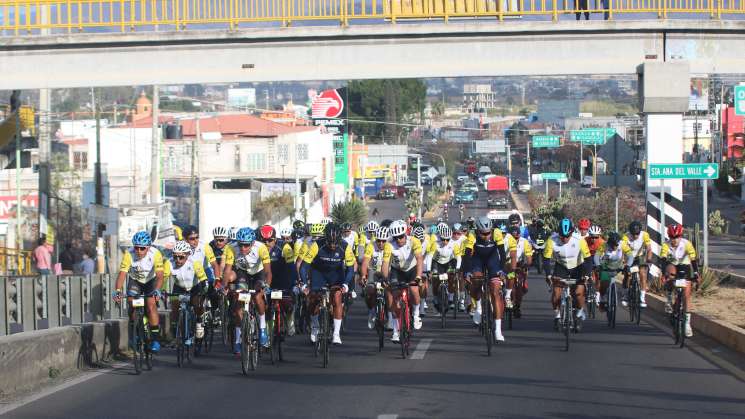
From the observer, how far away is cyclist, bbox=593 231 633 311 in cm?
2025

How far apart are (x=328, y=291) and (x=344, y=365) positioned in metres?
1.14

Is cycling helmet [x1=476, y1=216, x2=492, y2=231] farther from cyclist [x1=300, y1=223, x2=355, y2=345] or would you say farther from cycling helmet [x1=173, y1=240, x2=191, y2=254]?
cycling helmet [x1=173, y1=240, x2=191, y2=254]

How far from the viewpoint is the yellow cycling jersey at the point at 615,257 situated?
2066 centimetres

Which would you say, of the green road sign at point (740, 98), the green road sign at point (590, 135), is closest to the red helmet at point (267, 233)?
the green road sign at point (740, 98)

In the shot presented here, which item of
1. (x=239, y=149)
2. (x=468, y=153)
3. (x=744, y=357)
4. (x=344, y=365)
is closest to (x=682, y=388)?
(x=744, y=357)

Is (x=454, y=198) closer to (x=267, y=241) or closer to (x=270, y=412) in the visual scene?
(x=267, y=241)

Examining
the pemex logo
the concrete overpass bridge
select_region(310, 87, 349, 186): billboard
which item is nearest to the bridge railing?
the concrete overpass bridge

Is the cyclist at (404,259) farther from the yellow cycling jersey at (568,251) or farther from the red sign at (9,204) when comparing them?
the red sign at (9,204)

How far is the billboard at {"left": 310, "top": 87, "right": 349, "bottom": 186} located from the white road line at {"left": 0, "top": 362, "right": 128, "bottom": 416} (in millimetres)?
85953

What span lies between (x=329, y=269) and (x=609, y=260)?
6933mm

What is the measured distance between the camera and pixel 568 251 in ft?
57.8

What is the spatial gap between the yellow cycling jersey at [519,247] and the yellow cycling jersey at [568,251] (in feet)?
4.37

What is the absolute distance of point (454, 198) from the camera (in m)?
93.6

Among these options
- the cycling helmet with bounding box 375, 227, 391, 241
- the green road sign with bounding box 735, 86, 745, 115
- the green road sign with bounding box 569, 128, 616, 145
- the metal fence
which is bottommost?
the metal fence
